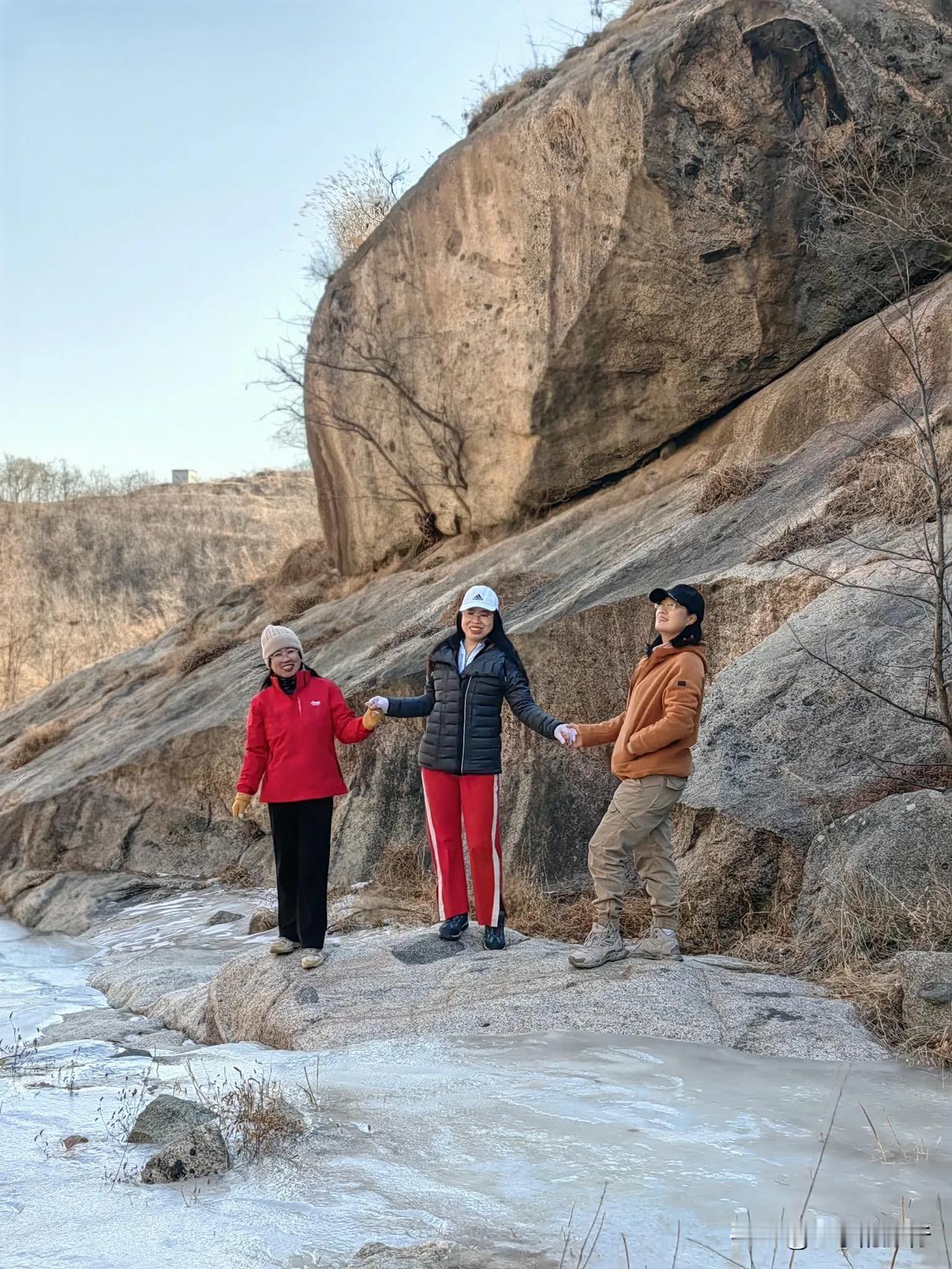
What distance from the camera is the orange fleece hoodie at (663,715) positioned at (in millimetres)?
6059

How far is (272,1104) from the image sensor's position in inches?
164

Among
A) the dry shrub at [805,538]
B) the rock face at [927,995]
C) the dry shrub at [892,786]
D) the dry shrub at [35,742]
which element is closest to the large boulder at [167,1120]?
the rock face at [927,995]

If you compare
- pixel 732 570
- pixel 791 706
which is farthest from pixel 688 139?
pixel 791 706

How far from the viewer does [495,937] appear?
21.9 ft

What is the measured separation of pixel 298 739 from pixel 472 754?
37.9 inches

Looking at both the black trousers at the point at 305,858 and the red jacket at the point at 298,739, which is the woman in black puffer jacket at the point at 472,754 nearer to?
the red jacket at the point at 298,739

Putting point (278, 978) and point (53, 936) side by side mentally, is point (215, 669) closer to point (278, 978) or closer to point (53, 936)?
point (53, 936)

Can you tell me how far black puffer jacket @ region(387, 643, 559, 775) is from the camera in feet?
22.3

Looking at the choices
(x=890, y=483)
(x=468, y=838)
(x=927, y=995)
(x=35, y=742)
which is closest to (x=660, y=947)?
(x=468, y=838)

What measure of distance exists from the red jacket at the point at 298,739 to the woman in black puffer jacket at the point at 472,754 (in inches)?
10.9

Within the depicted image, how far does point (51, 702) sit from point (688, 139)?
1288 centimetres

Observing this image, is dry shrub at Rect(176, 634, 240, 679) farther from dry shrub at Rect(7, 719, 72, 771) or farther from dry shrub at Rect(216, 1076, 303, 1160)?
dry shrub at Rect(216, 1076, 303, 1160)

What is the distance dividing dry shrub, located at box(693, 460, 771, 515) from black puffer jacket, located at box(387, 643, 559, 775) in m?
4.64

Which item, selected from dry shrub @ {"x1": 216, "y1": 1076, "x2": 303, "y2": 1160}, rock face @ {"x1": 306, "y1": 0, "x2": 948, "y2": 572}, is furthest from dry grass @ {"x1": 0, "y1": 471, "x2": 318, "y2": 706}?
dry shrub @ {"x1": 216, "y1": 1076, "x2": 303, "y2": 1160}
